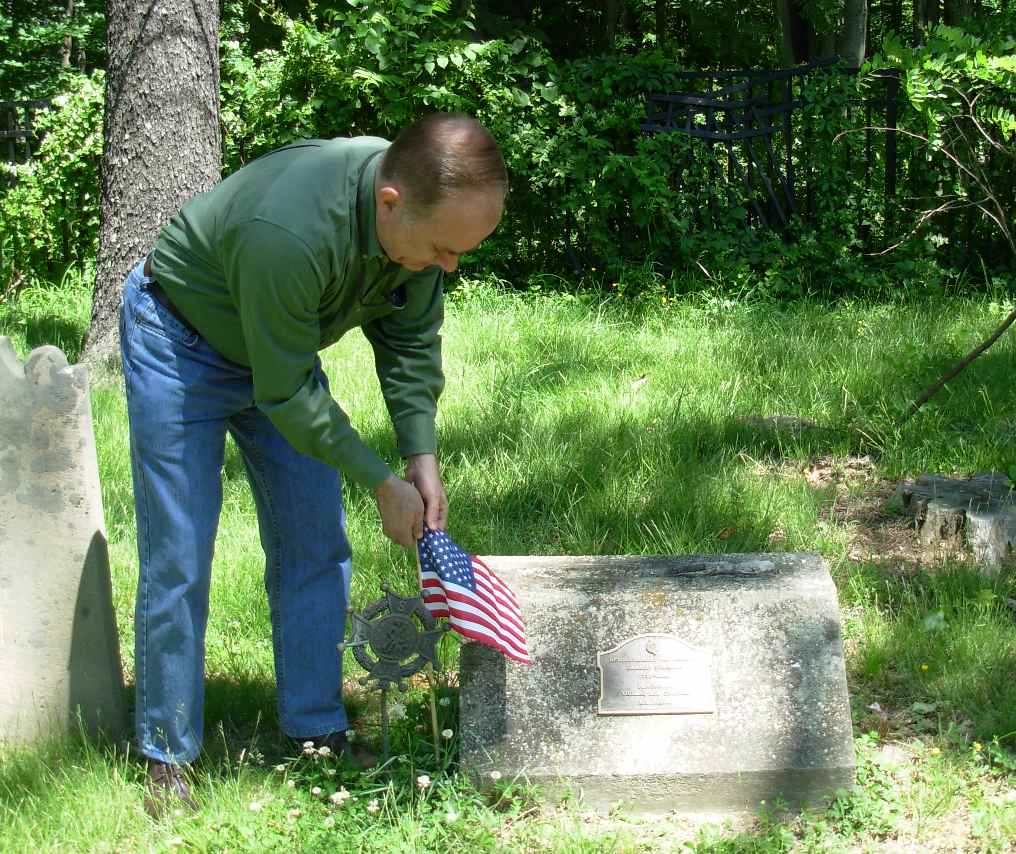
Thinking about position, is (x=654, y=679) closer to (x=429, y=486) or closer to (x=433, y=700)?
(x=433, y=700)

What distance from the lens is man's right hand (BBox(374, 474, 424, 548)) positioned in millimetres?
2596

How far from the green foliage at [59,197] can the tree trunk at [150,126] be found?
9.36 ft

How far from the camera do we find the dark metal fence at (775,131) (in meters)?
8.38

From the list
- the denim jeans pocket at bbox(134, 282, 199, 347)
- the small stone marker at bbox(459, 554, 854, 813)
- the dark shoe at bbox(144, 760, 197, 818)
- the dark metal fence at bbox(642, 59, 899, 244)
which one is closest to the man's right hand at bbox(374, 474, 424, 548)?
the small stone marker at bbox(459, 554, 854, 813)

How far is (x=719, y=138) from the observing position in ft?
27.5

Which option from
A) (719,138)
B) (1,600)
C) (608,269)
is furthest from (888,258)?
(1,600)

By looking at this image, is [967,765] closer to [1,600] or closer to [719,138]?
[1,600]

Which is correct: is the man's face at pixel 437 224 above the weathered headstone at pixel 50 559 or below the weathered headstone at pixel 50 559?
above

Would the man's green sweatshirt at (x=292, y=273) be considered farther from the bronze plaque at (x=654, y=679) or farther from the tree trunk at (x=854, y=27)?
the tree trunk at (x=854, y=27)

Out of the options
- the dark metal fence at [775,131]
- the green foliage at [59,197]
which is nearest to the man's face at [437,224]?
the dark metal fence at [775,131]

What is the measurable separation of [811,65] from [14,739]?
7570 millimetres

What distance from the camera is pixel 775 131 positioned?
8516 millimetres

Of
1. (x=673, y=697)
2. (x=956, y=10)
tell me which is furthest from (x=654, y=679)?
(x=956, y=10)

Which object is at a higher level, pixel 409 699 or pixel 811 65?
pixel 811 65
